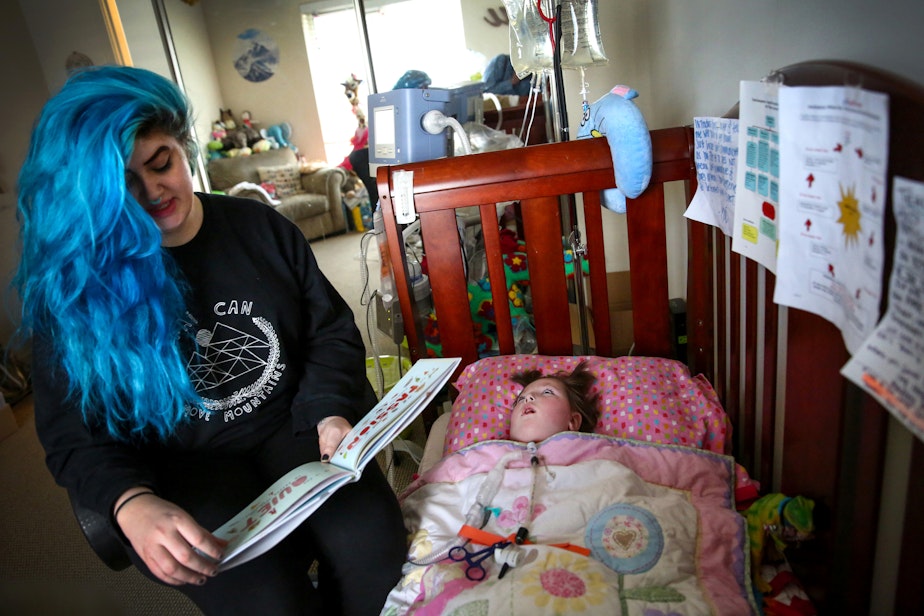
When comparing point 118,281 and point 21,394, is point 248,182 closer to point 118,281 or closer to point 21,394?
point 21,394

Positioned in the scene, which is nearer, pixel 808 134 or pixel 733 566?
pixel 808 134

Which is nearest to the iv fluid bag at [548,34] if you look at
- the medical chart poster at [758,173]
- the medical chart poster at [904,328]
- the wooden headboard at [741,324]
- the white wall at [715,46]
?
the white wall at [715,46]

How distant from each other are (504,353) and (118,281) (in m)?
0.89

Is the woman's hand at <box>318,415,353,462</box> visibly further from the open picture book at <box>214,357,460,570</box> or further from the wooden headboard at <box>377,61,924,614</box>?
the wooden headboard at <box>377,61,924,614</box>

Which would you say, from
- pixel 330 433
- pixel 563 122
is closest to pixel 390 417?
pixel 330 433

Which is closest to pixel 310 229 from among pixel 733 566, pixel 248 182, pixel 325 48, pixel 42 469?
pixel 248 182

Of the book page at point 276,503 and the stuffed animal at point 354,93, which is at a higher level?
the stuffed animal at point 354,93

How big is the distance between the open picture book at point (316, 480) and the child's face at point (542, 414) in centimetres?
24

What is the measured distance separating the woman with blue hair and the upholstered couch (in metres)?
3.78

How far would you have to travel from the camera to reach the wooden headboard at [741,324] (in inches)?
27.6

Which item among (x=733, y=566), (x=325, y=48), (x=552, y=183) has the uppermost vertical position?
(x=325, y=48)

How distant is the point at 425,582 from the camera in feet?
3.16

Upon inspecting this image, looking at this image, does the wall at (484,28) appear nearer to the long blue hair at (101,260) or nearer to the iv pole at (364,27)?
the iv pole at (364,27)

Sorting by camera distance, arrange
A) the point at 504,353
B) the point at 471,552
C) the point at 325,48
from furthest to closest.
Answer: the point at 325,48 → the point at 504,353 → the point at 471,552
